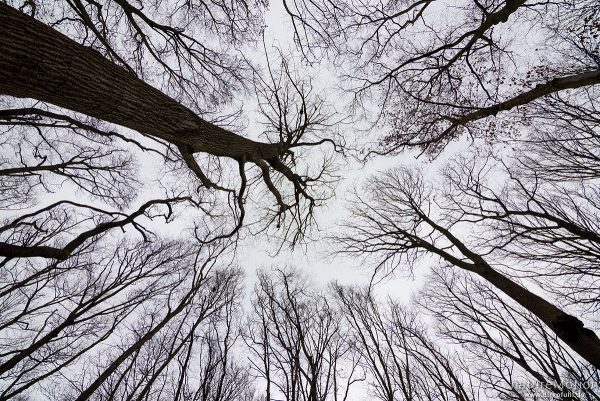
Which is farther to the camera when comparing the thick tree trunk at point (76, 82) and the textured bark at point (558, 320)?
the textured bark at point (558, 320)

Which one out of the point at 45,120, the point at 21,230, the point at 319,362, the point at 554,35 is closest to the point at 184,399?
the point at 319,362

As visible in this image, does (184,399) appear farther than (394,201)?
Yes

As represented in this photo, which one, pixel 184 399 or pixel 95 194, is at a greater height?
pixel 95 194

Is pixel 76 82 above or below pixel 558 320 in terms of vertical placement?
above

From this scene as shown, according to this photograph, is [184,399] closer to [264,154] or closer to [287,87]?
[264,154]

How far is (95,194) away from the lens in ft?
18.9

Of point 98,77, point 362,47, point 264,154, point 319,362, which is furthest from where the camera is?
point 319,362

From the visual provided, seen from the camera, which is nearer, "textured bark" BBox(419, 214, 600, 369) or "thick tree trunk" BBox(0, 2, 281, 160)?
"thick tree trunk" BBox(0, 2, 281, 160)

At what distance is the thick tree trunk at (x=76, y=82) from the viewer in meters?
1.60

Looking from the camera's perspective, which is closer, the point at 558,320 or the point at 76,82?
the point at 76,82

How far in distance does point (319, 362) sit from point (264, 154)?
6.49 m

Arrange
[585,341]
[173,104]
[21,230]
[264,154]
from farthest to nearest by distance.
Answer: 1. [21,230]
2. [264,154]
3. [585,341]
4. [173,104]

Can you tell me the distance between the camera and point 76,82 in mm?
1858

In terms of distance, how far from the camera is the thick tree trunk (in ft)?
5.24
